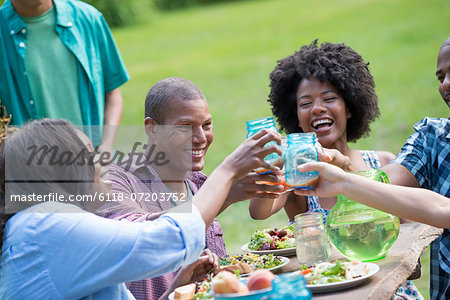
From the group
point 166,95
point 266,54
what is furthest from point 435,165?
point 266,54

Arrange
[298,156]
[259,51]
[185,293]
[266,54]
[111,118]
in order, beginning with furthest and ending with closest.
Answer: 1. [259,51]
2. [266,54]
3. [111,118]
4. [298,156]
5. [185,293]

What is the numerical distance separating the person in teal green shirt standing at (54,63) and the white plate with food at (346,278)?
86.4 inches

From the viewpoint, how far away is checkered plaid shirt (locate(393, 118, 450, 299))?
3.17m

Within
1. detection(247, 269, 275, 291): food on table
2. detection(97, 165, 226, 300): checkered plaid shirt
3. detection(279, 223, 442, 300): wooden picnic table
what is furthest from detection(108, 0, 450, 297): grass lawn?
detection(247, 269, 275, 291): food on table

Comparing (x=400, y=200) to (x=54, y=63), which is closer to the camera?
(x=400, y=200)

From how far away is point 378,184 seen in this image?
2.54m

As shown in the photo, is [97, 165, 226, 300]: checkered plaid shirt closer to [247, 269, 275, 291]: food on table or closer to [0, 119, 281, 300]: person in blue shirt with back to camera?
[0, 119, 281, 300]: person in blue shirt with back to camera

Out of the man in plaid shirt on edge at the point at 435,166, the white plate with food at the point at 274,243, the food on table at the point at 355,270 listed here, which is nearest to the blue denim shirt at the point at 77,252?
the food on table at the point at 355,270

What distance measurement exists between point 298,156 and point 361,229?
42cm

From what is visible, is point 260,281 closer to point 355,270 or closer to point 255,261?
point 355,270

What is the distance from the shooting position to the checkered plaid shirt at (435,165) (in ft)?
10.4

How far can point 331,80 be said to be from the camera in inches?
145

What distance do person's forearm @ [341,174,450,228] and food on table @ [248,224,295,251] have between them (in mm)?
562

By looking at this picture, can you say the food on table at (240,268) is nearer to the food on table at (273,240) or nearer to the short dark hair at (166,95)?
the food on table at (273,240)
